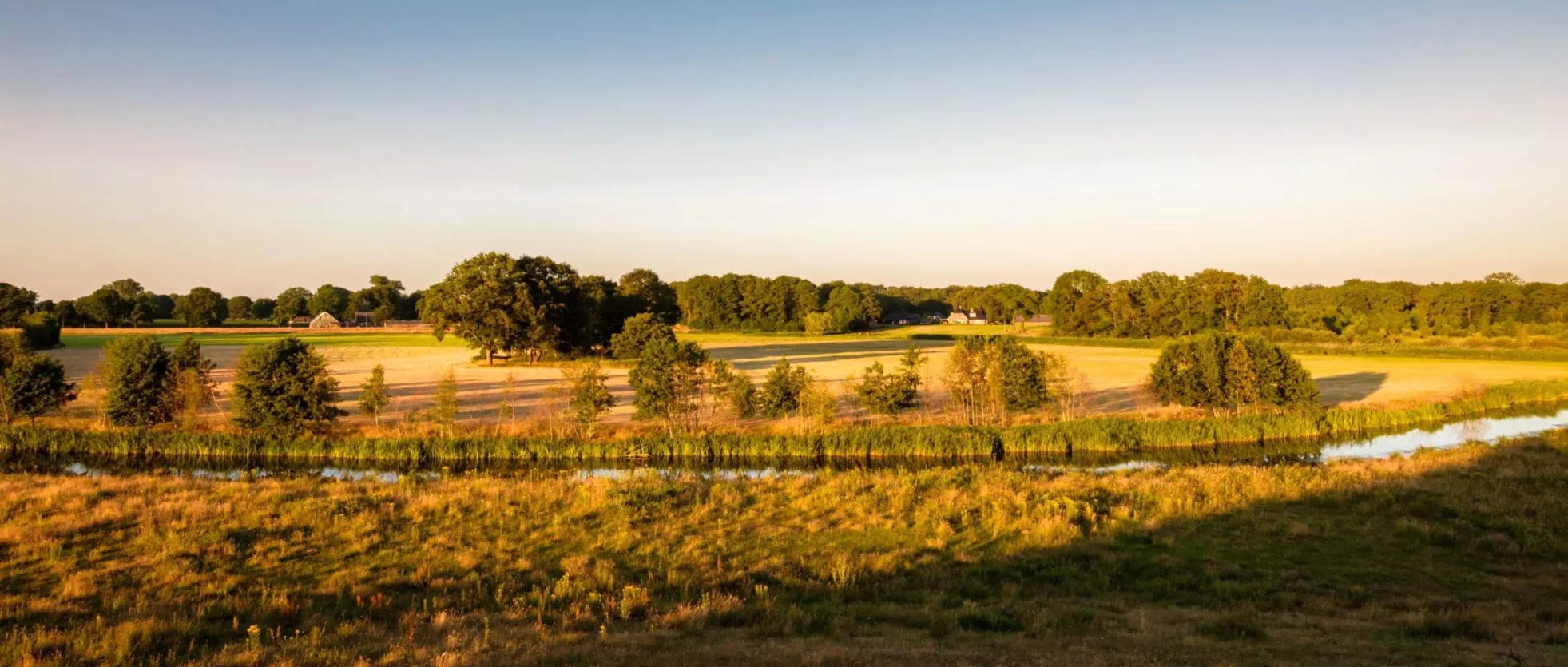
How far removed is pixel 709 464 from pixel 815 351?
181ft

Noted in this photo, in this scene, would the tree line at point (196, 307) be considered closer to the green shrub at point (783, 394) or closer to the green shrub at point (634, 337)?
the green shrub at point (634, 337)

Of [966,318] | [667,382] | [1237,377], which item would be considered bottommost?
[1237,377]

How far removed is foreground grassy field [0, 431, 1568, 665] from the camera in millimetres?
10078

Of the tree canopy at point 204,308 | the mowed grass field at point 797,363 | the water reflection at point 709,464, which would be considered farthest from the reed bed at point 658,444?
the tree canopy at point 204,308

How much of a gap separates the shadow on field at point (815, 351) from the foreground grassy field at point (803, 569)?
142ft

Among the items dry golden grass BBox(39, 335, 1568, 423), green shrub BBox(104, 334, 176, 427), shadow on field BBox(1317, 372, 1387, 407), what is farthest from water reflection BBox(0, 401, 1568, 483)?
shadow on field BBox(1317, 372, 1387, 407)

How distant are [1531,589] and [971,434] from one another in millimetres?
19920

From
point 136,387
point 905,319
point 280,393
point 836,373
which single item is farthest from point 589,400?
point 905,319

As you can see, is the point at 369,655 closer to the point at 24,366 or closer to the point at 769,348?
the point at 24,366

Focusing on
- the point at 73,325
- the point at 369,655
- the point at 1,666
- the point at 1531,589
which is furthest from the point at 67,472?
the point at 73,325

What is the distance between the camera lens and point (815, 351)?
8612 centimetres

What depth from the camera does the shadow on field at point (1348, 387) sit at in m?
45.8

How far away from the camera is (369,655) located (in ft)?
31.1

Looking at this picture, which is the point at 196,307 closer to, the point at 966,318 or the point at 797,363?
the point at 797,363
